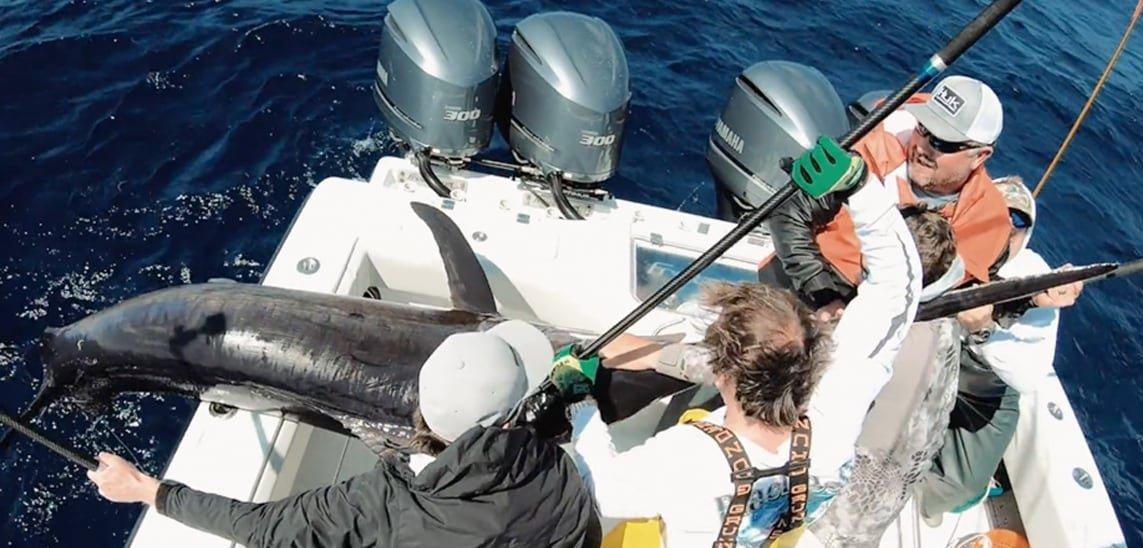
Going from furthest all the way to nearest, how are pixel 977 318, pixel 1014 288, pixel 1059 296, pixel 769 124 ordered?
pixel 769 124
pixel 977 318
pixel 1059 296
pixel 1014 288

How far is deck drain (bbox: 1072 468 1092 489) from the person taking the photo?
327cm

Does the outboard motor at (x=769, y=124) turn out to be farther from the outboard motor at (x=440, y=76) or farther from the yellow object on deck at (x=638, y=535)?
the yellow object on deck at (x=638, y=535)

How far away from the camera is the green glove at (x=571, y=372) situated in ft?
9.40

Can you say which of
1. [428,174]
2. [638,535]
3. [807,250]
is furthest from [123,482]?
[807,250]

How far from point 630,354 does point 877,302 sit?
1.15 meters

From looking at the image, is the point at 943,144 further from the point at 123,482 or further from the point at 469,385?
the point at 123,482

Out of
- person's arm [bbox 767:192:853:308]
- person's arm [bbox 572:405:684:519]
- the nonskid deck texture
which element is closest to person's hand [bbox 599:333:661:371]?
the nonskid deck texture

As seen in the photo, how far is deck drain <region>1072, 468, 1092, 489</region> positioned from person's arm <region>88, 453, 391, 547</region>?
9.10 ft

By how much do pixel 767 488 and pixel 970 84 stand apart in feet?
6.09

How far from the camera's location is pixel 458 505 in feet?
Answer: 6.26

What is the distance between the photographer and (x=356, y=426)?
124 inches

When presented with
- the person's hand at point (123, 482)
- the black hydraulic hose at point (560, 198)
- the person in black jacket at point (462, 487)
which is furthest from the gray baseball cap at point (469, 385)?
the black hydraulic hose at point (560, 198)

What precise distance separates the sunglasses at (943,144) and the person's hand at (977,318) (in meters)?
0.60

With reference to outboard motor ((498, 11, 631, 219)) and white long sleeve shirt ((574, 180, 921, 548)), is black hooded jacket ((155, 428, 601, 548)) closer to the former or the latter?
white long sleeve shirt ((574, 180, 921, 548))
